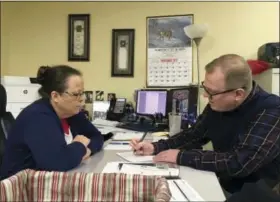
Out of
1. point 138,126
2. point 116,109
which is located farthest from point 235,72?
point 116,109

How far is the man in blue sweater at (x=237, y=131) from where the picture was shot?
1300 mm

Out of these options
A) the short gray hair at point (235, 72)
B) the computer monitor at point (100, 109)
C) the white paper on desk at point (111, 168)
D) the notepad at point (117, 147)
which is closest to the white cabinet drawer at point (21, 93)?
the computer monitor at point (100, 109)

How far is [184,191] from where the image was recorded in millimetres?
1098

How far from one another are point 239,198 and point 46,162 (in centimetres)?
74

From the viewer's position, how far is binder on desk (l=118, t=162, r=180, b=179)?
1.28 metres

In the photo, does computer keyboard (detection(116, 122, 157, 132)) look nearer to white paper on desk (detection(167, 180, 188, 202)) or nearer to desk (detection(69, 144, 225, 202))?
desk (detection(69, 144, 225, 202))

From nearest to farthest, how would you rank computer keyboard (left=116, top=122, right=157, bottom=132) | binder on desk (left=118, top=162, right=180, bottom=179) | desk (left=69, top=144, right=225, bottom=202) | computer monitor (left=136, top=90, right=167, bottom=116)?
desk (left=69, top=144, right=225, bottom=202) → binder on desk (left=118, top=162, right=180, bottom=179) → computer keyboard (left=116, top=122, right=157, bottom=132) → computer monitor (left=136, top=90, right=167, bottom=116)

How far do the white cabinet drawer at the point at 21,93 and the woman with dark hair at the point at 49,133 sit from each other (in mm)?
1430

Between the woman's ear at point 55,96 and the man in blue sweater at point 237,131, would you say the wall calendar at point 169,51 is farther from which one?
the woman's ear at point 55,96

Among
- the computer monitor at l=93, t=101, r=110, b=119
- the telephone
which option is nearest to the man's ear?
the telephone

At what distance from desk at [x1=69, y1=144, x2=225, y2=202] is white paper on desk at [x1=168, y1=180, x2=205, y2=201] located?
2cm

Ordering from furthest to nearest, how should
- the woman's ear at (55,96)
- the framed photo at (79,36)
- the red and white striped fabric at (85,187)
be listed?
the framed photo at (79,36) < the woman's ear at (55,96) < the red and white striped fabric at (85,187)

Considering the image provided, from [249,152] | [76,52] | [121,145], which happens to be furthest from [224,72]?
[76,52]

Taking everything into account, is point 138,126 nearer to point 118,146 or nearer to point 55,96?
point 118,146
